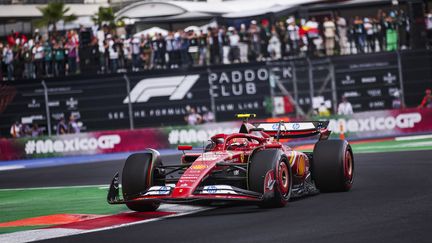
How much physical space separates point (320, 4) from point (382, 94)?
6706mm

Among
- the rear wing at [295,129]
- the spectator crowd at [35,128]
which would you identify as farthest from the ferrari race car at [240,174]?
the spectator crowd at [35,128]

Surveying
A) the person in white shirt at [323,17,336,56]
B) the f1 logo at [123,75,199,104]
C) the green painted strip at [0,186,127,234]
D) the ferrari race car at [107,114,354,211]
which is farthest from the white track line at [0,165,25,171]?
the ferrari race car at [107,114,354,211]

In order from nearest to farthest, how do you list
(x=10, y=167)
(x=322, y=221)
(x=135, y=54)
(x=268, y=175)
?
1. (x=322, y=221)
2. (x=268, y=175)
3. (x=10, y=167)
4. (x=135, y=54)

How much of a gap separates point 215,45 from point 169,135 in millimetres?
3706

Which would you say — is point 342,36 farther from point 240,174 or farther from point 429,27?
point 240,174

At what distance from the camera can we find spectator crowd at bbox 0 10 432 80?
3322cm

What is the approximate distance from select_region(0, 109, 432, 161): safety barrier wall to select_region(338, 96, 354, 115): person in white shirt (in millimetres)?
190

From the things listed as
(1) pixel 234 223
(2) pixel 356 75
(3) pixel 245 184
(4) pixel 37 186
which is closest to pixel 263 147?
(3) pixel 245 184

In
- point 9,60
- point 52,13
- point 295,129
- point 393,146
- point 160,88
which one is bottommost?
point 393,146

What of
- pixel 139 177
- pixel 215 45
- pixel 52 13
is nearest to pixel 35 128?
pixel 215 45

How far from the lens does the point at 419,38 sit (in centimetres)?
3288

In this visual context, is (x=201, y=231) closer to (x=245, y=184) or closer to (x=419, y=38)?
(x=245, y=184)

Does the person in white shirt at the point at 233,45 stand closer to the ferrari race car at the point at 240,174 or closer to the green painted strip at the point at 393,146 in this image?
the green painted strip at the point at 393,146

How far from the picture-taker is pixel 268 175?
40.0 feet
